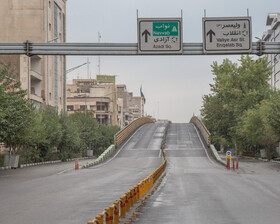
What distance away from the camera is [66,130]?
61.3 meters

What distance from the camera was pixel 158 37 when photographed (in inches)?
871

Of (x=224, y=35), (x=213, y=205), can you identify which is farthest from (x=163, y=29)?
(x=213, y=205)

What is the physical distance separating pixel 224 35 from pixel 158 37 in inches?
111

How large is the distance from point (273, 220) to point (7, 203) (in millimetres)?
8376

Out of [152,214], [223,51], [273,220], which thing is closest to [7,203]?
[152,214]

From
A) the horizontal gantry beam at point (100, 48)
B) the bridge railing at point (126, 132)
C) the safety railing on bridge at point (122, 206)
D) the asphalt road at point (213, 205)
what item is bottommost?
the asphalt road at point (213, 205)

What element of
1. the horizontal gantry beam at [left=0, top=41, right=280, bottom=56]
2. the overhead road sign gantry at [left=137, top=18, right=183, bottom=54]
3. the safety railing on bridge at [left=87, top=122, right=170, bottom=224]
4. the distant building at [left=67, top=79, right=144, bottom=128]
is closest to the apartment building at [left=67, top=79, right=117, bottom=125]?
the distant building at [left=67, top=79, right=144, bottom=128]

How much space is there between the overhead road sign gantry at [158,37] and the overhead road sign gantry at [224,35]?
3.96 ft

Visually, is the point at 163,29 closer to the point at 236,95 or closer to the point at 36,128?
the point at 36,128

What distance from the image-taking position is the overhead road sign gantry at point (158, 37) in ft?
72.2

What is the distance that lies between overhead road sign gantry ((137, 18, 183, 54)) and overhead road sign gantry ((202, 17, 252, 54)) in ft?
3.96

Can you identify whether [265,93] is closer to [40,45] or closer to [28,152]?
[28,152]

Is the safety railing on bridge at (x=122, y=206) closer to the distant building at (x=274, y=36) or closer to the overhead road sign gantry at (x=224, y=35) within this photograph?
the overhead road sign gantry at (x=224, y=35)

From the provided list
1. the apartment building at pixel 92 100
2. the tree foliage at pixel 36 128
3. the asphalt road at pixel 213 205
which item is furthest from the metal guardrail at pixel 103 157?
the apartment building at pixel 92 100
